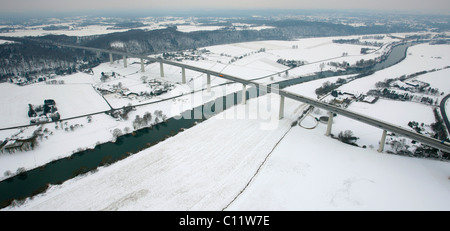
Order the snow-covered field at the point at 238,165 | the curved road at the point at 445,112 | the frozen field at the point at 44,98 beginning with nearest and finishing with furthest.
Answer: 1. the snow-covered field at the point at 238,165
2. the curved road at the point at 445,112
3. the frozen field at the point at 44,98

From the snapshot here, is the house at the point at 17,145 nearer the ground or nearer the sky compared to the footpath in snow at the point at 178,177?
nearer the sky

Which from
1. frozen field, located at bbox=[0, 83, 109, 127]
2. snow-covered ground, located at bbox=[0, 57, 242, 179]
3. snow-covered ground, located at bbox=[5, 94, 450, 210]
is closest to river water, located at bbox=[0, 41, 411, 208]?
snow-covered ground, located at bbox=[0, 57, 242, 179]

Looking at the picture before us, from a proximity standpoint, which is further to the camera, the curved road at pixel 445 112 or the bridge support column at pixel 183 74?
the bridge support column at pixel 183 74

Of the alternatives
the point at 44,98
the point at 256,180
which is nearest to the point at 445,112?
the point at 256,180

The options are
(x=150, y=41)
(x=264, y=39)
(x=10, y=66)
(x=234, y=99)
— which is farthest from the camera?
(x=264, y=39)

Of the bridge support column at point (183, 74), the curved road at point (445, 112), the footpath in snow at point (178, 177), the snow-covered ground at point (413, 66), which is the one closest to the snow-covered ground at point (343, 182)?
the footpath in snow at point (178, 177)

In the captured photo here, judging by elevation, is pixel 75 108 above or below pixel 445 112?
above

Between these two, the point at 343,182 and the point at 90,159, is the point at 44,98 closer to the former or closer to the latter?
the point at 90,159

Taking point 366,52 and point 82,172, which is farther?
point 366,52

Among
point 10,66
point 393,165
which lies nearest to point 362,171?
point 393,165

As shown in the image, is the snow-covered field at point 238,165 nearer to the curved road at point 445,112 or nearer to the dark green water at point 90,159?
the dark green water at point 90,159

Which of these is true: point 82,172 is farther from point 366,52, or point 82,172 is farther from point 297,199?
point 366,52
